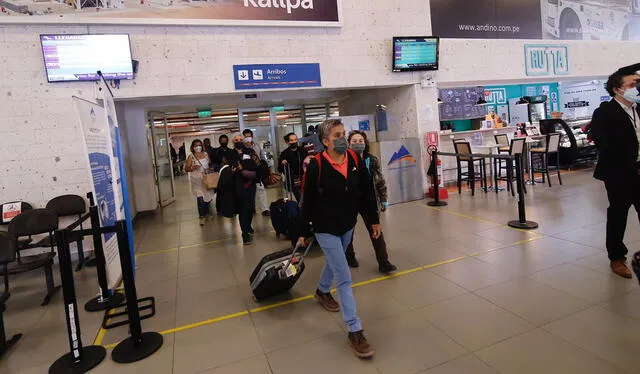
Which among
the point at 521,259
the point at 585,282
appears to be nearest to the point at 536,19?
the point at 521,259

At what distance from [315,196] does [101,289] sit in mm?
2495

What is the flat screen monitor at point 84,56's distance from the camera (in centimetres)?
513

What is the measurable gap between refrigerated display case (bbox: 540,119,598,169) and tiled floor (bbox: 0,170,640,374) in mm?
4701

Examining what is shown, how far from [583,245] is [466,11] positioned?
19.3ft

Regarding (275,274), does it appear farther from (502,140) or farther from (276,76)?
(502,140)

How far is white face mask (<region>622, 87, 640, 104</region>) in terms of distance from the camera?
2.91 m

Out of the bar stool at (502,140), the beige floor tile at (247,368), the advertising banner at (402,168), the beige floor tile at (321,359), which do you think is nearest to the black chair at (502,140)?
the bar stool at (502,140)

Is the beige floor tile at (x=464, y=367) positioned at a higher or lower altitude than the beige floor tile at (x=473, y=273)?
lower

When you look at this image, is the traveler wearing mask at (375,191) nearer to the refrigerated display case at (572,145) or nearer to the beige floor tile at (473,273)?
the beige floor tile at (473,273)

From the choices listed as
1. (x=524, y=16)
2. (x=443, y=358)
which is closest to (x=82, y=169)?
(x=443, y=358)

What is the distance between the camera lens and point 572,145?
30.1 feet

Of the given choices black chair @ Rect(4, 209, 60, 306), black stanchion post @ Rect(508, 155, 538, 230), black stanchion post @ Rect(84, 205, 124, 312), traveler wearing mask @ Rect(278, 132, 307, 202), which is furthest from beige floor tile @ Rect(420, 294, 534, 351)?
black chair @ Rect(4, 209, 60, 306)

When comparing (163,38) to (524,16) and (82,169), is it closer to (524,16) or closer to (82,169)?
(82,169)

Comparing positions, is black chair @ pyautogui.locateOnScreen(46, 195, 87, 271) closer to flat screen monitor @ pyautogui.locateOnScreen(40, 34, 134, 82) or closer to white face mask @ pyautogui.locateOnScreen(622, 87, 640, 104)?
flat screen monitor @ pyautogui.locateOnScreen(40, 34, 134, 82)
